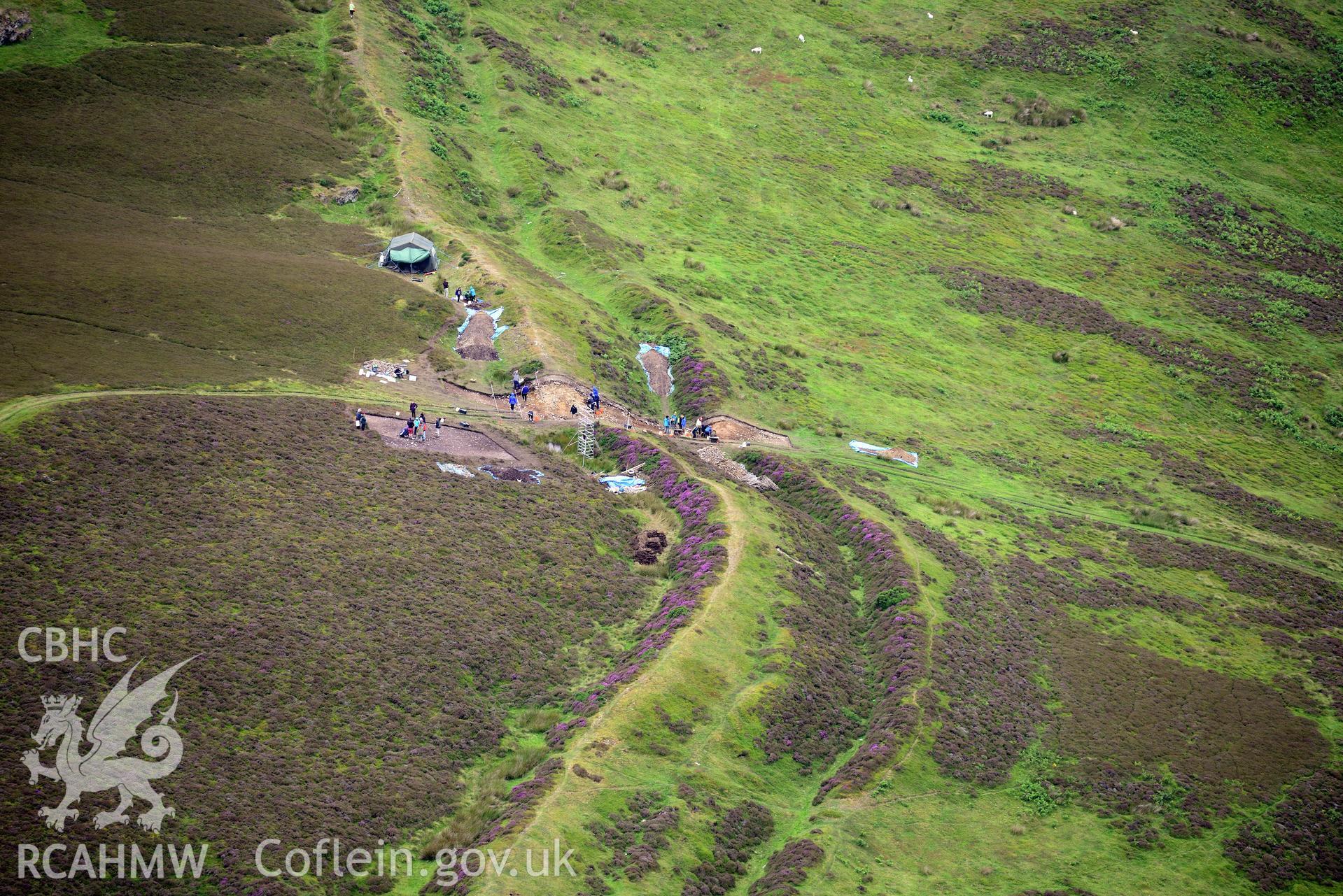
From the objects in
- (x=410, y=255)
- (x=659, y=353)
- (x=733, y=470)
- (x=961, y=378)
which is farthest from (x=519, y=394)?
(x=961, y=378)

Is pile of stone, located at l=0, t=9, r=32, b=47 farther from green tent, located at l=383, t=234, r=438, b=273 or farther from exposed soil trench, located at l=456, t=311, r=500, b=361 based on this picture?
exposed soil trench, located at l=456, t=311, r=500, b=361

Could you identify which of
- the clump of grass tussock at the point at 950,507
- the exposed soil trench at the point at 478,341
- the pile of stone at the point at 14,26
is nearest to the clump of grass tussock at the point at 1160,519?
the clump of grass tussock at the point at 950,507

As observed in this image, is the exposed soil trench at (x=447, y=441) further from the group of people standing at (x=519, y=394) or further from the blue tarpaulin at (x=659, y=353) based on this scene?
the blue tarpaulin at (x=659, y=353)

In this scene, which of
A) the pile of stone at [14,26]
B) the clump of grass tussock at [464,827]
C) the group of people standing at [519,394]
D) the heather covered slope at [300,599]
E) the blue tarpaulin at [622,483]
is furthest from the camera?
the pile of stone at [14,26]

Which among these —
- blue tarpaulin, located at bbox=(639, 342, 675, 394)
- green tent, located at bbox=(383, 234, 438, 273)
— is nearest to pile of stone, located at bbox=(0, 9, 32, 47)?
green tent, located at bbox=(383, 234, 438, 273)

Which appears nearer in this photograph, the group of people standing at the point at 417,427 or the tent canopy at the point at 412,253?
the group of people standing at the point at 417,427

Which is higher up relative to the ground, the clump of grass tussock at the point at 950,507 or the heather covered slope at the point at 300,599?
the heather covered slope at the point at 300,599

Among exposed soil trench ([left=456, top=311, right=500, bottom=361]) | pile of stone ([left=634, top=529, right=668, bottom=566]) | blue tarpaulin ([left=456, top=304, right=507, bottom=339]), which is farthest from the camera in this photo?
blue tarpaulin ([left=456, top=304, right=507, bottom=339])
